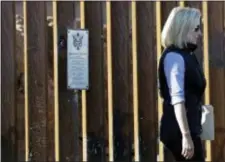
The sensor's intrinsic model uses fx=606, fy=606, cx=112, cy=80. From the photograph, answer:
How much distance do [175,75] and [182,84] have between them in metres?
0.07

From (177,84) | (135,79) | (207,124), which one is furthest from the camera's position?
(135,79)

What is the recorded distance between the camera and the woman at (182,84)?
363 centimetres

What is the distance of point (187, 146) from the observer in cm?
Answer: 362

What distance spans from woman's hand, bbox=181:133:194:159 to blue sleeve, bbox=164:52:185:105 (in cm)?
22

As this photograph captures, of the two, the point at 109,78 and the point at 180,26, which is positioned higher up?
the point at 180,26

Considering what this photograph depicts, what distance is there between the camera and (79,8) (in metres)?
Answer: 5.18

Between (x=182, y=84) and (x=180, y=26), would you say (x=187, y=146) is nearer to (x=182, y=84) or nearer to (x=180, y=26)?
(x=182, y=84)

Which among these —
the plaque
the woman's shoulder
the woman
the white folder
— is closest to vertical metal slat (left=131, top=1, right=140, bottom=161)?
the plaque

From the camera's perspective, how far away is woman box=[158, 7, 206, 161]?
3631 mm

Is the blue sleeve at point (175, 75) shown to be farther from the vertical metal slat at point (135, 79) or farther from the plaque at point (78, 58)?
the plaque at point (78, 58)

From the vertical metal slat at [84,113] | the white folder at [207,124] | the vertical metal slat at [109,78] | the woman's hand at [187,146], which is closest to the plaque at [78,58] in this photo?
the vertical metal slat at [84,113]

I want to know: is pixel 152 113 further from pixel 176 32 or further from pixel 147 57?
pixel 176 32

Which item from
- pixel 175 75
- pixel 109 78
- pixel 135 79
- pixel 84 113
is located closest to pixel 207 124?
pixel 175 75

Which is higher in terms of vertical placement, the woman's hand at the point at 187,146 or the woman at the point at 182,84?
the woman at the point at 182,84
